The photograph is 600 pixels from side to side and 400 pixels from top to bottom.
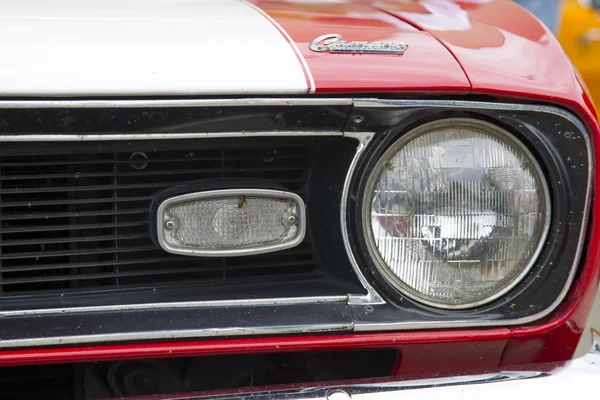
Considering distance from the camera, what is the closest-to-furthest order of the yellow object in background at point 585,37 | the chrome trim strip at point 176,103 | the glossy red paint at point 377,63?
1. the chrome trim strip at point 176,103
2. the glossy red paint at point 377,63
3. the yellow object in background at point 585,37

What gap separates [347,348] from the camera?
53.8 inches

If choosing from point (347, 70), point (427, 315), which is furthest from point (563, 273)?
point (347, 70)

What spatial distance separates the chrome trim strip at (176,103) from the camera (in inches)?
46.3

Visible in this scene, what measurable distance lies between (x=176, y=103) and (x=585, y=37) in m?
4.32

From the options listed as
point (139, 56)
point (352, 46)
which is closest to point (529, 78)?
point (352, 46)

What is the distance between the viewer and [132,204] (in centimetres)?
140

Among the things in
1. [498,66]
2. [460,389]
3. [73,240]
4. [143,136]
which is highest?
[498,66]

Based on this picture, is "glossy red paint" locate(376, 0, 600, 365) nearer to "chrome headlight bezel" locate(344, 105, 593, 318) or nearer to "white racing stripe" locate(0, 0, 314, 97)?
"chrome headlight bezel" locate(344, 105, 593, 318)

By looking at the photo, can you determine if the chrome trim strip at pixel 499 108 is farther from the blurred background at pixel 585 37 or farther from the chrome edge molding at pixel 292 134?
the blurred background at pixel 585 37

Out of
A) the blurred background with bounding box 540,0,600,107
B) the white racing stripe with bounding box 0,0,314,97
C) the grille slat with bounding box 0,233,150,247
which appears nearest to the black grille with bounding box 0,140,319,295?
the grille slat with bounding box 0,233,150,247

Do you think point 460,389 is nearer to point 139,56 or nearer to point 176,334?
point 176,334

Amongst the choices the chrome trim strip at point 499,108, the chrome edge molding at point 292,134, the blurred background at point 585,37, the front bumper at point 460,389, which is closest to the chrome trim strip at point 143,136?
the chrome edge molding at point 292,134

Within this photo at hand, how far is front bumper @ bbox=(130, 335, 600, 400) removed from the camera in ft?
4.12

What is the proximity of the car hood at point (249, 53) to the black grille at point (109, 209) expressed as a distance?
0.41 ft
